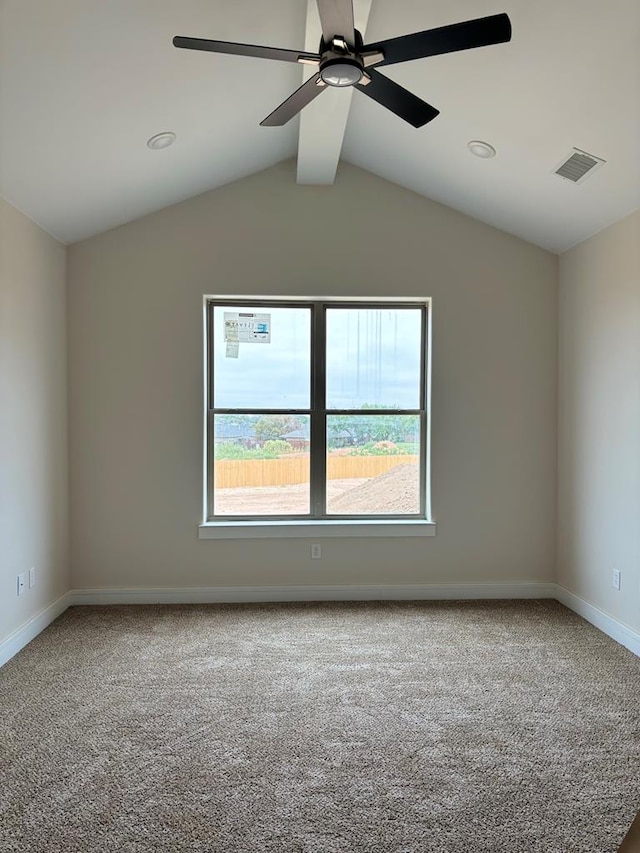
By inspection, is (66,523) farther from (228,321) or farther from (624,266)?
(624,266)

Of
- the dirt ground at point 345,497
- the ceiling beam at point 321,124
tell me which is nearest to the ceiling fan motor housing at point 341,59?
the ceiling beam at point 321,124

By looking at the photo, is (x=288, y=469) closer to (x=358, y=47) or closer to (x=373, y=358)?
(x=373, y=358)

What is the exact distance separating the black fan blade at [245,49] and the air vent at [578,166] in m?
1.75

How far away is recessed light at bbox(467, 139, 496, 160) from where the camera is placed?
3.19 metres

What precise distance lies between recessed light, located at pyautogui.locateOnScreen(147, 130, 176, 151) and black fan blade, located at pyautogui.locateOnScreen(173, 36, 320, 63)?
4.11ft

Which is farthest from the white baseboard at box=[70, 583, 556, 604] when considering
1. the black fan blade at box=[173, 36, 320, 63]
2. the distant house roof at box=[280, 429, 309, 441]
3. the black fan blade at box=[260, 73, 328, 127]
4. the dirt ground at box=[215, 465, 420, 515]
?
the black fan blade at box=[173, 36, 320, 63]

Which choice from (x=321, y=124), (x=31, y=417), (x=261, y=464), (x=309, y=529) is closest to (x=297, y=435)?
(x=261, y=464)

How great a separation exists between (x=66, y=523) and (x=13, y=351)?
137 cm

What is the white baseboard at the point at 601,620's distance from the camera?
3.24 m

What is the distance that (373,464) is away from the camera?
167 inches

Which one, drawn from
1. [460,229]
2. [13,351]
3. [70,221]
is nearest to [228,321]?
[70,221]

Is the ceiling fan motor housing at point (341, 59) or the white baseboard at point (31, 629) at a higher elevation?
the ceiling fan motor housing at point (341, 59)

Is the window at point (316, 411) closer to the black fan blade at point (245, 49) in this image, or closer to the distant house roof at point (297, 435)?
the distant house roof at point (297, 435)

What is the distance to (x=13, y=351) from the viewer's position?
3203 millimetres
